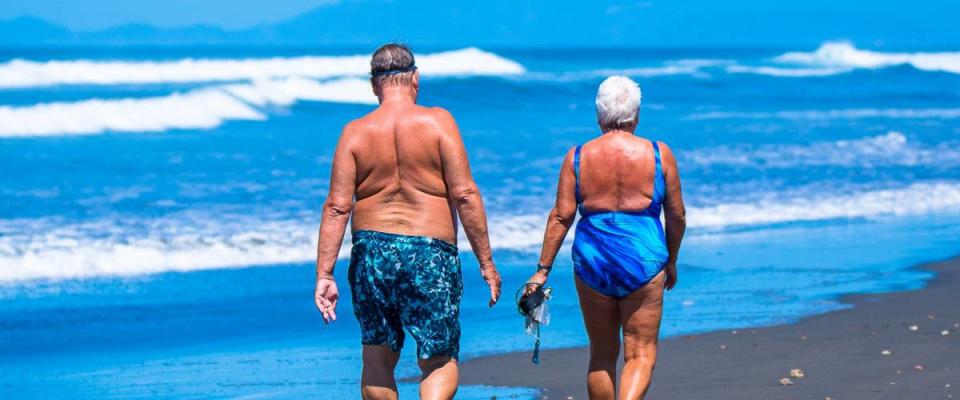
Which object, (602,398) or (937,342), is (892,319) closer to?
(937,342)

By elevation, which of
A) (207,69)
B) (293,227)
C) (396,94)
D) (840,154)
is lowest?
(396,94)

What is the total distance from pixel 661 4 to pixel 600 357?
138556mm

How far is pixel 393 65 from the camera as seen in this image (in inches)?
188

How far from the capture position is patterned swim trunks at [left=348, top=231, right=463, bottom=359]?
15.4 feet

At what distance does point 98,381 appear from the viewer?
22.9 feet

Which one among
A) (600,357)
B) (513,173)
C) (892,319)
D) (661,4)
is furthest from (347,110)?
(661,4)

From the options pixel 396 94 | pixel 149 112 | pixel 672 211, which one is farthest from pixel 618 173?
pixel 149 112

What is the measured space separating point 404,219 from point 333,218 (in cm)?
25

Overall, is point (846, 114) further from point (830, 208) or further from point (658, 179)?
point (658, 179)

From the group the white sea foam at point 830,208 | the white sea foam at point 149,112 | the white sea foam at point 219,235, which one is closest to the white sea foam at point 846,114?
the white sea foam at point 149,112

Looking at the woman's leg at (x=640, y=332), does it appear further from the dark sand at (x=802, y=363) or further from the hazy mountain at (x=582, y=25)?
the hazy mountain at (x=582, y=25)

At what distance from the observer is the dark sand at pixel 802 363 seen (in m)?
6.25

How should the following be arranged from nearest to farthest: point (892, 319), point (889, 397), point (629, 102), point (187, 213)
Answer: point (629, 102) < point (889, 397) < point (892, 319) < point (187, 213)

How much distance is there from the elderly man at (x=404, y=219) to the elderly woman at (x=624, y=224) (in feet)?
1.46
